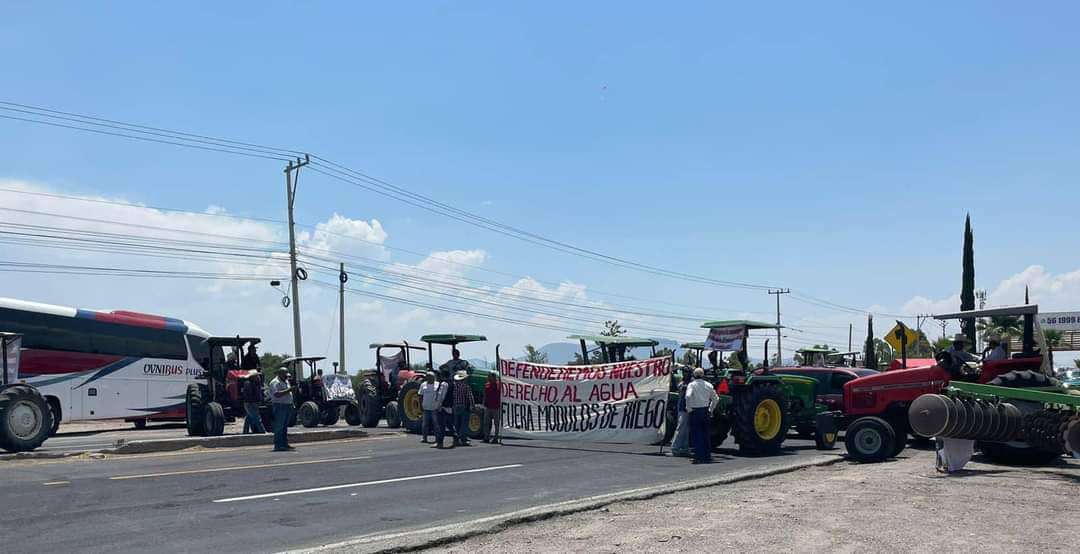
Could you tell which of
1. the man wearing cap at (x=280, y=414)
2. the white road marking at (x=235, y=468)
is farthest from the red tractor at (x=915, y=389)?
the man wearing cap at (x=280, y=414)

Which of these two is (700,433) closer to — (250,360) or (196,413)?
(196,413)

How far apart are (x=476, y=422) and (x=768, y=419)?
719 cm

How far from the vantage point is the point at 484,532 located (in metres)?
8.59

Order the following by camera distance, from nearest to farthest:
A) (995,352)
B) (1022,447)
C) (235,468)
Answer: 1. (1022,447)
2. (235,468)
3. (995,352)

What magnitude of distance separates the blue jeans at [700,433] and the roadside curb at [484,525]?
3221 mm

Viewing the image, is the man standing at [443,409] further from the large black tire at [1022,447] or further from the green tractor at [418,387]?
the large black tire at [1022,447]

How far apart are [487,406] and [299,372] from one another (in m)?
16.7

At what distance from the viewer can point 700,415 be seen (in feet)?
52.4

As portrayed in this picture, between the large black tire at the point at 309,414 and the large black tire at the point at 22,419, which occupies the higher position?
the large black tire at the point at 22,419

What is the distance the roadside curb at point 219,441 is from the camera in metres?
17.4

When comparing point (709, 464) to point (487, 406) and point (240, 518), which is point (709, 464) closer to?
point (487, 406)

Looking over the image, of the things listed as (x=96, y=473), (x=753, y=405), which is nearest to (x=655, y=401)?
(x=753, y=405)

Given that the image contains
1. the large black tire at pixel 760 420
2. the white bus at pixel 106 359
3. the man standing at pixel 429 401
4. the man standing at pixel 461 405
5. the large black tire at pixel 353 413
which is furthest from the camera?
the large black tire at pixel 353 413

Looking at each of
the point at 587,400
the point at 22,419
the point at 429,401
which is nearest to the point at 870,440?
the point at 587,400
